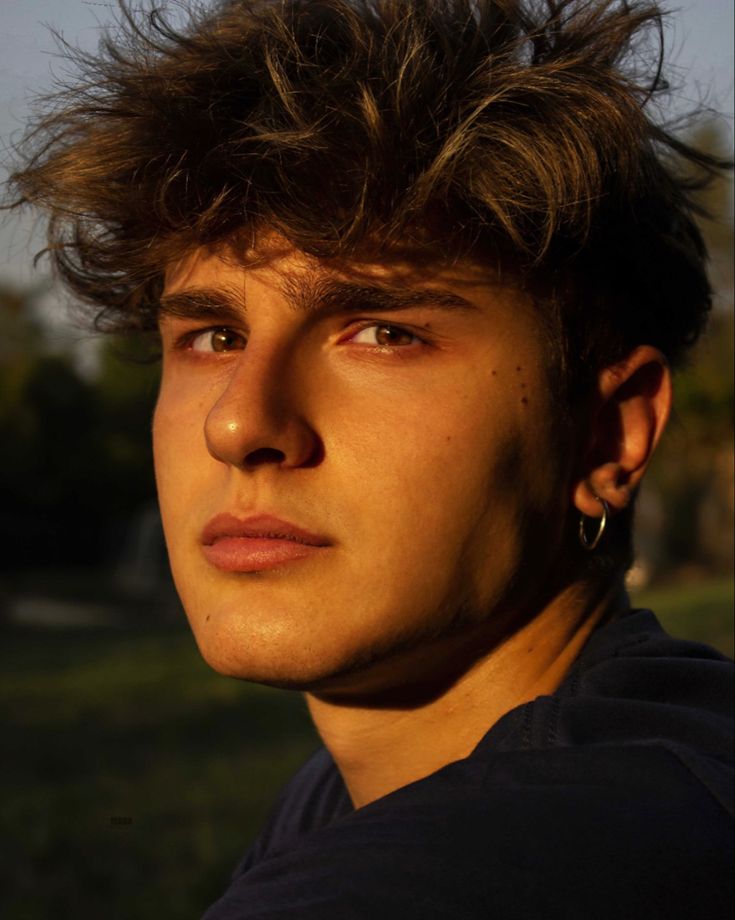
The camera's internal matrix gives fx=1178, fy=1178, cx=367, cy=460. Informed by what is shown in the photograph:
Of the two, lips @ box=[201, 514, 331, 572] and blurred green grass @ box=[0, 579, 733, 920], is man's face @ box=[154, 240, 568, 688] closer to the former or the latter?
lips @ box=[201, 514, 331, 572]

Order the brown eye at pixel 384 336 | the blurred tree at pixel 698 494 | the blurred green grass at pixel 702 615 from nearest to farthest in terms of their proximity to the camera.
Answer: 1. the brown eye at pixel 384 336
2. the blurred green grass at pixel 702 615
3. the blurred tree at pixel 698 494

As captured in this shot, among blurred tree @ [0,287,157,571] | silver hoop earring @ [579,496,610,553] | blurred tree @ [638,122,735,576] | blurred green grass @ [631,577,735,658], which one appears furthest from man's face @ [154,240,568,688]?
blurred tree @ [638,122,735,576]

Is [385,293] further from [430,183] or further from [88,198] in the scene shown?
[88,198]

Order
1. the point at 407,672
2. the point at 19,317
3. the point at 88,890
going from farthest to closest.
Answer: the point at 19,317 → the point at 88,890 → the point at 407,672

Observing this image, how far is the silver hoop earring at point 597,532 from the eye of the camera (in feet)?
7.27

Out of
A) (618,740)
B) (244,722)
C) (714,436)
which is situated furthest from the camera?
(714,436)

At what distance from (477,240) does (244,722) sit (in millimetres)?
6388

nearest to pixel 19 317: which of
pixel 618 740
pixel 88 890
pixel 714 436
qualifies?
pixel 88 890

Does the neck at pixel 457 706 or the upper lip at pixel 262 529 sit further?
the neck at pixel 457 706

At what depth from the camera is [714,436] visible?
59.8ft

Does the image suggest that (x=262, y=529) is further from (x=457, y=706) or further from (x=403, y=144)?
(x=403, y=144)

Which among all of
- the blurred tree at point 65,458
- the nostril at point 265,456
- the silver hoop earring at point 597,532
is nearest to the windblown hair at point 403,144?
the silver hoop earring at point 597,532

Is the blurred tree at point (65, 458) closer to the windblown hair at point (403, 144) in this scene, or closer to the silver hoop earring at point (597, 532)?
the windblown hair at point (403, 144)

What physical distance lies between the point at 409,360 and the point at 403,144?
14.7 inches
